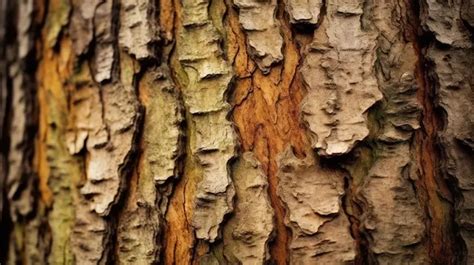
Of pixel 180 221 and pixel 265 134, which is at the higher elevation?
pixel 265 134

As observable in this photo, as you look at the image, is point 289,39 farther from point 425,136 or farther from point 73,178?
point 73,178

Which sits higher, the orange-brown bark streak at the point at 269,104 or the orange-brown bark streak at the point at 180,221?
the orange-brown bark streak at the point at 269,104

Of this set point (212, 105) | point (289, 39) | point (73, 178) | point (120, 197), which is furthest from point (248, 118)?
point (73, 178)

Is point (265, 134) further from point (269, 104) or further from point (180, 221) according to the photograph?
point (180, 221)

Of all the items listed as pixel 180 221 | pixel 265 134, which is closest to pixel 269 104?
pixel 265 134

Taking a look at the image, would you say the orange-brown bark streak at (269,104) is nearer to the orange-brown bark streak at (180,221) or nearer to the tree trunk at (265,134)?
the tree trunk at (265,134)

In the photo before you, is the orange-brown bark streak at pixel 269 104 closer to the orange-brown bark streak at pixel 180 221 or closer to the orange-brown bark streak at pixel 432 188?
the orange-brown bark streak at pixel 180 221

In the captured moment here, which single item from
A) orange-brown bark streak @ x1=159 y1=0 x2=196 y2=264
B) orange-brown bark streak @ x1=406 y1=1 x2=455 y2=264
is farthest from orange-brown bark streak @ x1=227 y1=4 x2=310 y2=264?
orange-brown bark streak @ x1=406 y1=1 x2=455 y2=264

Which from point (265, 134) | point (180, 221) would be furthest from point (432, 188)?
point (180, 221)

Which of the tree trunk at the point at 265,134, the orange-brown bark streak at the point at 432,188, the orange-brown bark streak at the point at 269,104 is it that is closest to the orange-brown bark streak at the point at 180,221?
the tree trunk at the point at 265,134
